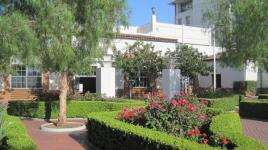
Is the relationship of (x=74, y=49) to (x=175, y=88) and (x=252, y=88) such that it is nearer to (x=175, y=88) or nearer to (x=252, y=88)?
(x=175, y=88)

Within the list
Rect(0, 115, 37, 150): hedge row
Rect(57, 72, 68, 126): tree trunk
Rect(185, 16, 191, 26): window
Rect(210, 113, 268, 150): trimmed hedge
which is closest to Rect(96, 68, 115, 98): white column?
Rect(57, 72, 68, 126): tree trunk

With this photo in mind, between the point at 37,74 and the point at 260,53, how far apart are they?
16904mm

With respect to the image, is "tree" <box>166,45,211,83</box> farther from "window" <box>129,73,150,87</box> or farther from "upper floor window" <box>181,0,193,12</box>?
"upper floor window" <box>181,0,193,12</box>

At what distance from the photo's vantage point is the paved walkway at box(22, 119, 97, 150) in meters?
10.0

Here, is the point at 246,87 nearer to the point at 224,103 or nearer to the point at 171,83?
the point at 224,103

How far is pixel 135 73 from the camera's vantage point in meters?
27.8

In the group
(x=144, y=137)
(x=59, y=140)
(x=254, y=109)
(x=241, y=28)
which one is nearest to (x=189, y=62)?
(x=241, y=28)

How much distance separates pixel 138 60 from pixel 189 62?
4.29 m

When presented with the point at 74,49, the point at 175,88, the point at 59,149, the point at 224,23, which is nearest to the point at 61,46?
the point at 74,49

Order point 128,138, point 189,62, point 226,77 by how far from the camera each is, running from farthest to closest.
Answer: point 226,77 → point 189,62 → point 128,138

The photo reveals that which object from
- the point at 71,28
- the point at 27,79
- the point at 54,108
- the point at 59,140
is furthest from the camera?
the point at 27,79

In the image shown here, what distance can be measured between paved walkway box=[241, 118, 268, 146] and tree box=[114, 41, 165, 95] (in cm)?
1250

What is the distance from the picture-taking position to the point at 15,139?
7113mm

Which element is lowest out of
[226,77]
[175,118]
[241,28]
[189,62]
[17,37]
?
[175,118]
